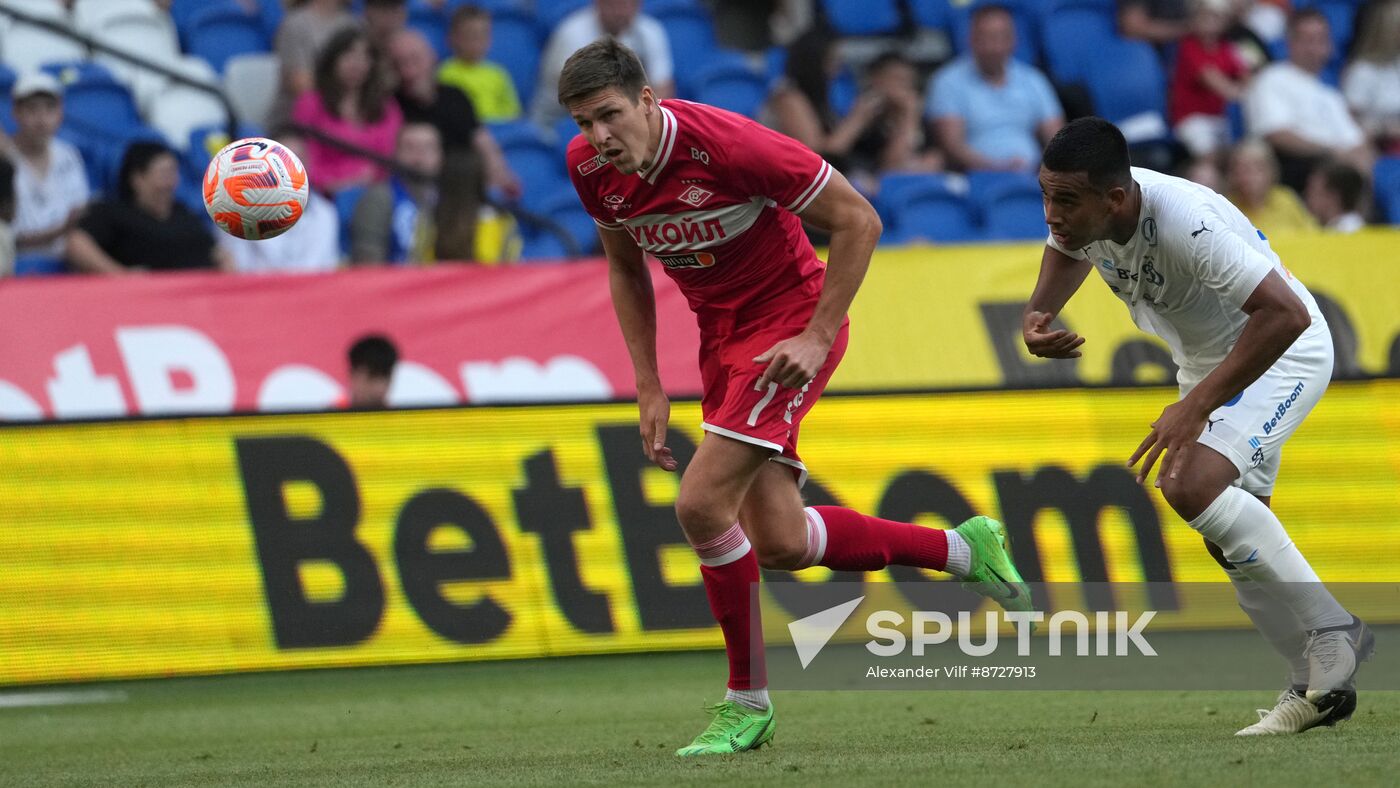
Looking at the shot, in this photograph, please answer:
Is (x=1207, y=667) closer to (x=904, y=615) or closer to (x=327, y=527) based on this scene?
(x=904, y=615)

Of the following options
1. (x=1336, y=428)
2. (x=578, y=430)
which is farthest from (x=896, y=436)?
(x=1336, y=428)

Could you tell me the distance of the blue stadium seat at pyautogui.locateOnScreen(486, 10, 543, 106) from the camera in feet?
45.0

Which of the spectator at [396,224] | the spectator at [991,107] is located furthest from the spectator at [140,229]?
the spectator at [991,107]

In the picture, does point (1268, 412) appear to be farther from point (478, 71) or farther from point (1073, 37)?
point (1073, 37)

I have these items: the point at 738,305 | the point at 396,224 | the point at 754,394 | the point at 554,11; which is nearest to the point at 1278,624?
the point at 754,394

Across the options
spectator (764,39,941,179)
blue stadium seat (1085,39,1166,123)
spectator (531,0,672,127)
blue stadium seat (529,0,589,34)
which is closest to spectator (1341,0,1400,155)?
blue stadium seat (1085,39,1166,123)

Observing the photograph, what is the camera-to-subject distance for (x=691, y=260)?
594 centimetres

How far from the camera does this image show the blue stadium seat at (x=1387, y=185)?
13875mm

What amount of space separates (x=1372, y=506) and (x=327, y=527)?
17.5ft

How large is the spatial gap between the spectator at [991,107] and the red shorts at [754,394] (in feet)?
25.4

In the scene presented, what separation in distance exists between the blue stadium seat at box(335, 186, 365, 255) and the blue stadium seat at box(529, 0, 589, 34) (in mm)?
2608

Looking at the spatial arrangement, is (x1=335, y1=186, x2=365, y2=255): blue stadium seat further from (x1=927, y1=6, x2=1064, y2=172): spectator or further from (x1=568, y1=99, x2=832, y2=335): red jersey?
(x1=568, y1=99, x2=832, y2=335): red jersey

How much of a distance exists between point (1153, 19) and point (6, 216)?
9.43 meters

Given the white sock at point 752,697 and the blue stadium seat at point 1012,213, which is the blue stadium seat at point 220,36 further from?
the white sock at point 752,697
